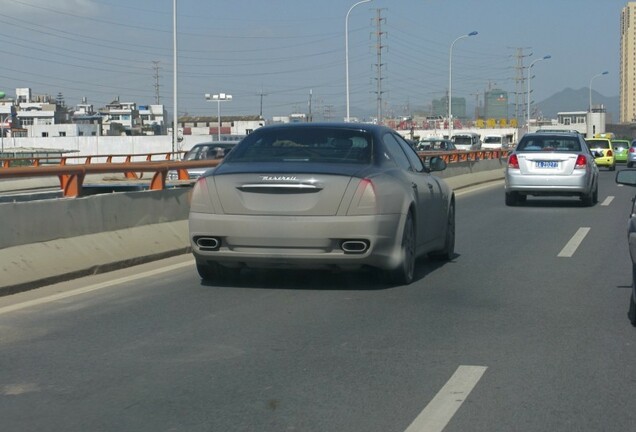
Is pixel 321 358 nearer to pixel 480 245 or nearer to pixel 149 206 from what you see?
pixel 149 206

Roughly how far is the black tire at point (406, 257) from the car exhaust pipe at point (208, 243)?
1.72m

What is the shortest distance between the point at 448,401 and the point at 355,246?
12.0 ft

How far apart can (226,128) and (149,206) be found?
136212 mm

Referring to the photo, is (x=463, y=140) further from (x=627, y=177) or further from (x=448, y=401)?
(x=448, y=401)

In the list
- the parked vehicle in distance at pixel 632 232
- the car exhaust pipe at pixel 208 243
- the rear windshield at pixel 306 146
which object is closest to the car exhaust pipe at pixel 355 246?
the rear windshield at pixel 306 146

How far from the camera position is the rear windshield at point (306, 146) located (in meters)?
9.79

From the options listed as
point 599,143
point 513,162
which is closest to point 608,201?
point 513,162

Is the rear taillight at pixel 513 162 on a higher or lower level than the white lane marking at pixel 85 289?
higher

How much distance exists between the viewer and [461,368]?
21.2ft

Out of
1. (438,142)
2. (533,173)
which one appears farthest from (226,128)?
(533,173)

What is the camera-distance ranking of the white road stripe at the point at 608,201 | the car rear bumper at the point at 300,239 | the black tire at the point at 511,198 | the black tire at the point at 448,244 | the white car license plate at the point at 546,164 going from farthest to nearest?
the white road stripe at the point at 608,201 < the black tire at the point at 511,198 < the white car license plate at the point at 546,164 < the black tire at the point at 448,244 < the car rear bumper at the point at 300,239

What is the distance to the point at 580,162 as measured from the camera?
71.5 ft

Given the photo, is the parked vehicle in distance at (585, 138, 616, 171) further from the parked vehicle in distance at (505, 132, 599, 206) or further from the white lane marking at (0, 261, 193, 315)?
the white lane marking at (0, 261, 193, 315)

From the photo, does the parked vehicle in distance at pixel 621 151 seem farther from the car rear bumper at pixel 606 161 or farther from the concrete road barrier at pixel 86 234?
the concrete road barrier at pixel 86 234
